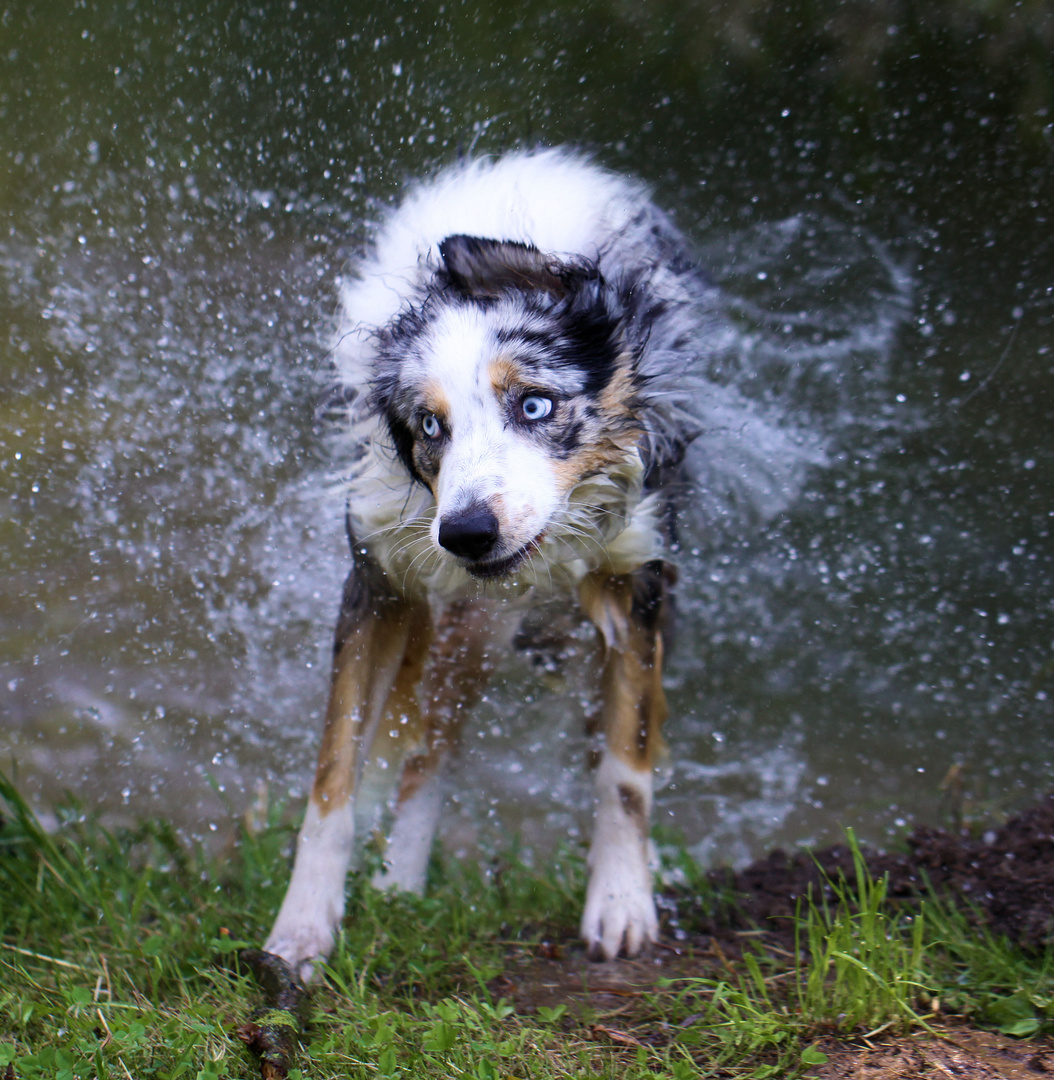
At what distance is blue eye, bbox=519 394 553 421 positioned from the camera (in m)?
2.34

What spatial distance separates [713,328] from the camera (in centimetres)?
297

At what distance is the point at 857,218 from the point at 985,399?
3.38 ft

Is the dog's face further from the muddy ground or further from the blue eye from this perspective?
the muddy ground

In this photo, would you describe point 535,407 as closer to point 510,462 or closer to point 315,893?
point 510,462

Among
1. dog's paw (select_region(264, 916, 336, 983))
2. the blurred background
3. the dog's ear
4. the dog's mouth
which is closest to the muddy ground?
dog's paw (select_region(264, 916, 336, 983))

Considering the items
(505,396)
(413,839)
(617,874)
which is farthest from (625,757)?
(505,396)

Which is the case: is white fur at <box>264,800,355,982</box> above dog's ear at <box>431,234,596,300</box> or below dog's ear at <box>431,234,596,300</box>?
below

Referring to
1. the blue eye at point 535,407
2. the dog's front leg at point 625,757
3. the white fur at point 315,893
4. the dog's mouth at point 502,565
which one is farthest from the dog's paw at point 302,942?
the blue eye at point 535,407

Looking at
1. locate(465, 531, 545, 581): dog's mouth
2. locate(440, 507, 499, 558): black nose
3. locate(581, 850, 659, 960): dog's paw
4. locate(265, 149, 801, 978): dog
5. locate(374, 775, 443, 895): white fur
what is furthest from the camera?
locate(374, 775, 443, 895): white fur

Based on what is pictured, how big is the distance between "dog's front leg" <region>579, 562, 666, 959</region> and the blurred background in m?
A: 0.93

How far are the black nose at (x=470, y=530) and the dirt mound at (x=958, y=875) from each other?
1034mm

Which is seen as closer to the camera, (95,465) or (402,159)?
(402,159)

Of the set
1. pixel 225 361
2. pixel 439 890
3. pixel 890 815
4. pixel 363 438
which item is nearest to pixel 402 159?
pixel 225 361

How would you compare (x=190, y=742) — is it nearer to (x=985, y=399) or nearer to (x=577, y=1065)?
(x=577, y=1065)
